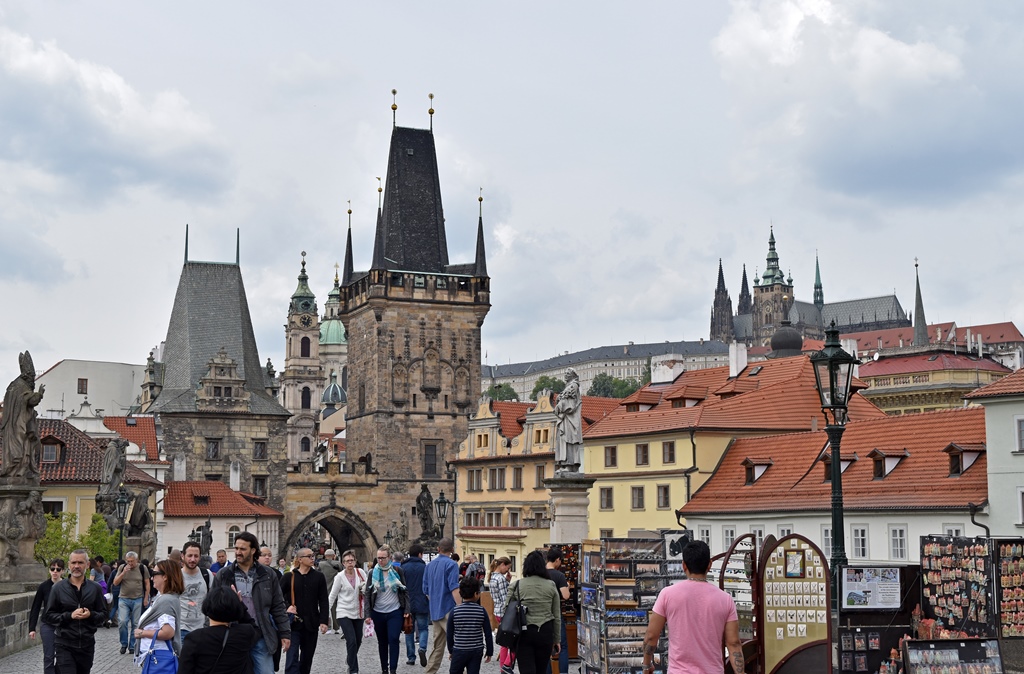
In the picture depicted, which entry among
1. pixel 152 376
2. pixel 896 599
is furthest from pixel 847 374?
pixel 152 376

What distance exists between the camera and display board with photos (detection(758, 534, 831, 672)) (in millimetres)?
12000

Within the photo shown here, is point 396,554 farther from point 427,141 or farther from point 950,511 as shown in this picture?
point 427,141

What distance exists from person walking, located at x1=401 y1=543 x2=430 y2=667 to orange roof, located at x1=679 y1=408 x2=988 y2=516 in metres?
19.1

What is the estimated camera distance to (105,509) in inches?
1318

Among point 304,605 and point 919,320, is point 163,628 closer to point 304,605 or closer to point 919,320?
point 304,605

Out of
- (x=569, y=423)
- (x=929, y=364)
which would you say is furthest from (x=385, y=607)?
(x=929, y=364)

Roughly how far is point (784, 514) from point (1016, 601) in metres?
27.8

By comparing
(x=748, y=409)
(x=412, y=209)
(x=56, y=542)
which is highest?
(x=412, y=209)

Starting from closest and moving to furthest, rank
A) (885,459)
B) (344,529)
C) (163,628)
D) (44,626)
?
(163,628)
(44,626)
(885,459)
(344,529)

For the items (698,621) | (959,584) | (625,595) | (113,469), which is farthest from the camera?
(113,469)

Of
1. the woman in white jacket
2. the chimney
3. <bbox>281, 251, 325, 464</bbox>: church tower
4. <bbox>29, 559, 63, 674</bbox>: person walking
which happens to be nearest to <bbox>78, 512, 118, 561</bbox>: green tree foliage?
the woman in white jacket

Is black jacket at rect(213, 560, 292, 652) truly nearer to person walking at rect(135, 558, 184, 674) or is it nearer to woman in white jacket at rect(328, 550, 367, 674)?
person walking at rect(135, 558, 184, 674)

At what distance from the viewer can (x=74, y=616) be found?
467 inches

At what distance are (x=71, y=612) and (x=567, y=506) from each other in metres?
12.2
